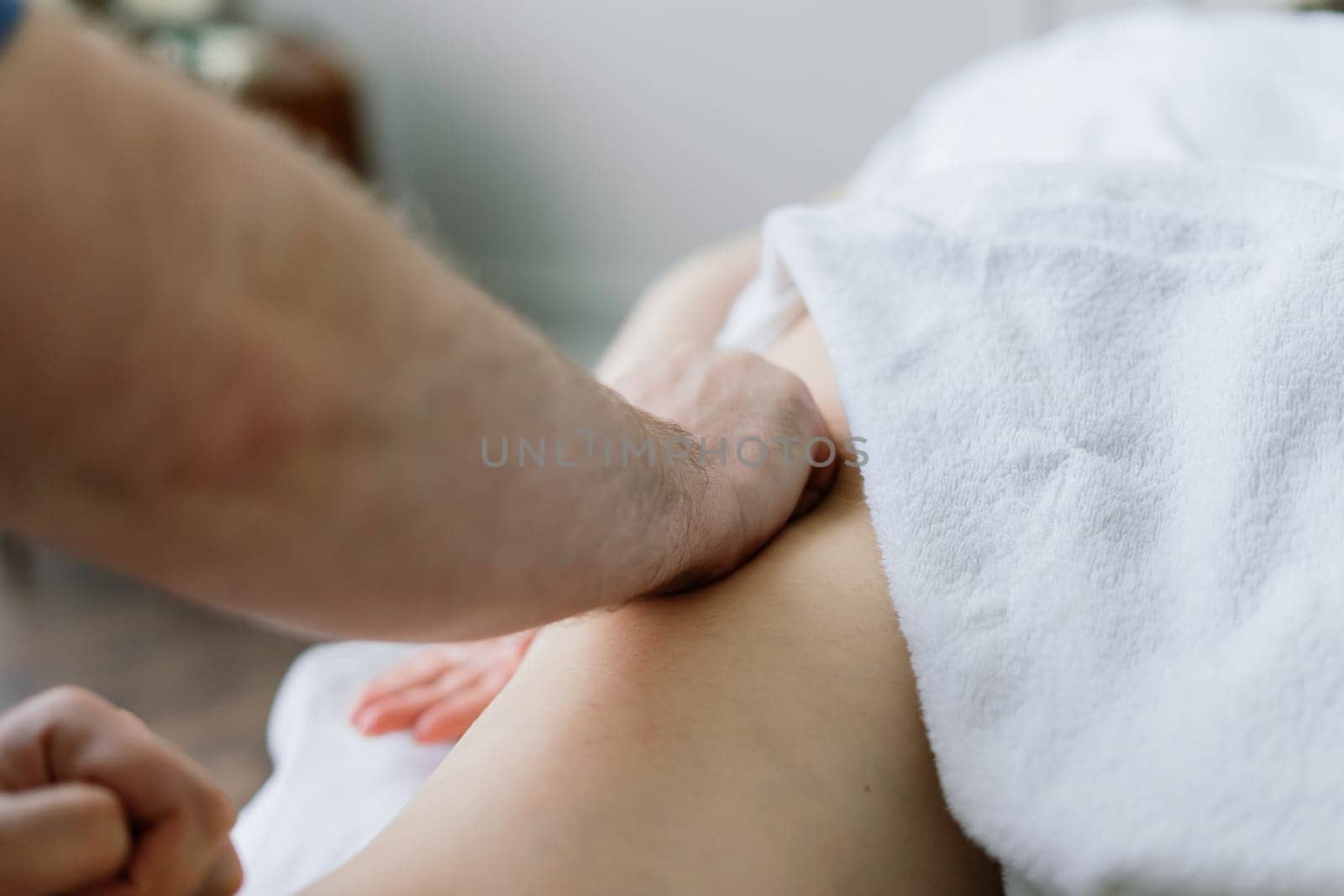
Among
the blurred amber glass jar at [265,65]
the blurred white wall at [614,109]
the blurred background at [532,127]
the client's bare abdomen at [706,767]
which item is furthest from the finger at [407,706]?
the blurred white wall at [614,109]

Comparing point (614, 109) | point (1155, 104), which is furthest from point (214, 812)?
point (614, 109)

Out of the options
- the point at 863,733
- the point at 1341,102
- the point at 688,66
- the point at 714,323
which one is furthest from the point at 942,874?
the point at 688,66

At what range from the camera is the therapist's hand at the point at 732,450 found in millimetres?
576

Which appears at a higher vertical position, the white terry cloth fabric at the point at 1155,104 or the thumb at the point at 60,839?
the white terry cloth fabric at the point at 1155,104

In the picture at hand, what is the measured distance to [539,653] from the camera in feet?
2.00

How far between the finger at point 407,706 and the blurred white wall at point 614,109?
63.2 inches

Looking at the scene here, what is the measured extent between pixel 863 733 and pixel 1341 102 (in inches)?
29.2

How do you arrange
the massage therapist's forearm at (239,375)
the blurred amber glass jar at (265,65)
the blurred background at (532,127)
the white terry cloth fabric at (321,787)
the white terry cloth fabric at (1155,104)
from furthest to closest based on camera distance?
the blurred amber glass jar at (265,65), the blurred background at (532,127), the white terry cloth fabric at (1155,104), the white terry cloth fabric at (321,787), the massage therapist's forearm at (239,375)

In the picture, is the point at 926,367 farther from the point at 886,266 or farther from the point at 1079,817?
the point at 1079,817

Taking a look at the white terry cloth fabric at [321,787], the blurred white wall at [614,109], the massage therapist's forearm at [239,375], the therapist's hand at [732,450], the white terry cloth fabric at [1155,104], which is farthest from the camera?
the blurred white wall at [614,109]

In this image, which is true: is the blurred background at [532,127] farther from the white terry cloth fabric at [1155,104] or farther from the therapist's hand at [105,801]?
the therapist's hand at [105,801]

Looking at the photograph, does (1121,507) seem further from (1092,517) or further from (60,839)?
(60,839)

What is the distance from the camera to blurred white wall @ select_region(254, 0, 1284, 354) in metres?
2.03

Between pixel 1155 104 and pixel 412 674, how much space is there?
2.59 feet
